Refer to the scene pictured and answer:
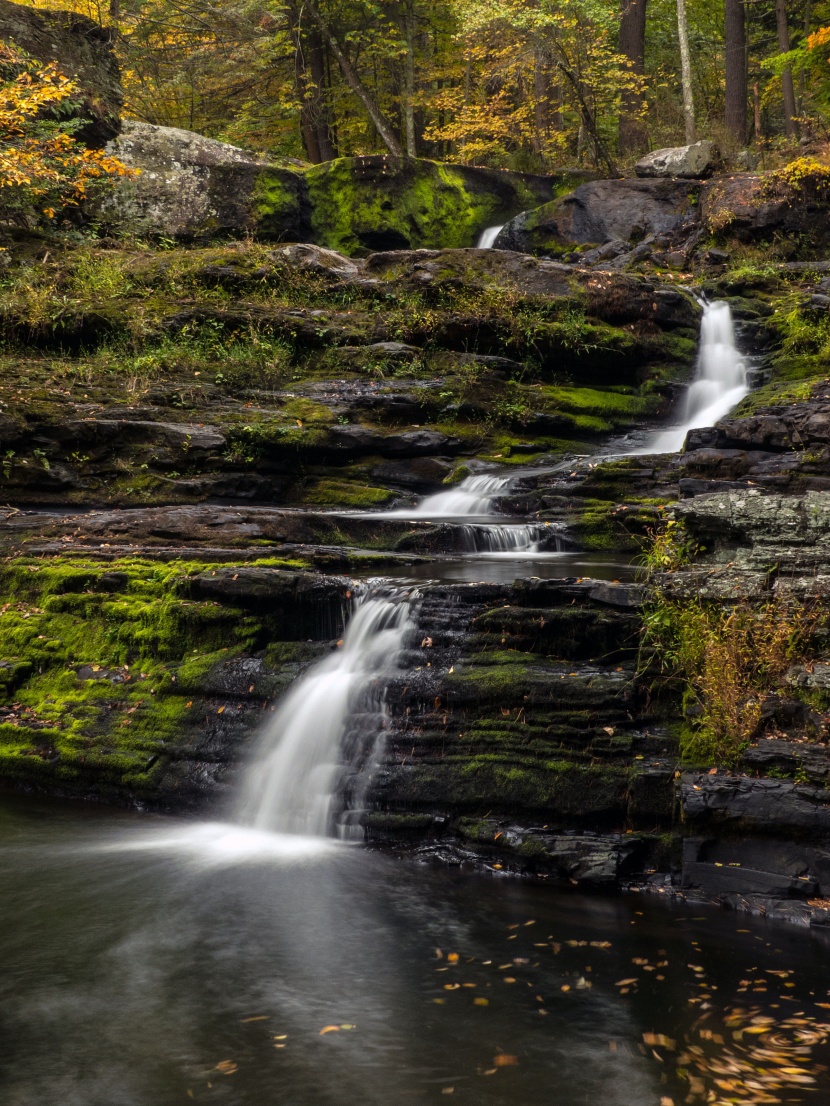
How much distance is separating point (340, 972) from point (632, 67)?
75.1 feet

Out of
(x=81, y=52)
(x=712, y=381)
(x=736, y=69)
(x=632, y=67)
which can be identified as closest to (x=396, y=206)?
(x=81, y=52)

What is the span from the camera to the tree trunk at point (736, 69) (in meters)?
20.8

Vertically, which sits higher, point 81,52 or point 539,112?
point 539,112

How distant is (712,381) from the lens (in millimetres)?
13594

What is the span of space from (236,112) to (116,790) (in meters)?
22.0

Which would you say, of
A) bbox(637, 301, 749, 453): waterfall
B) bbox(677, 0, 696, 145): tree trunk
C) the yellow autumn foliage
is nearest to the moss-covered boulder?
the yellow autumn foliage

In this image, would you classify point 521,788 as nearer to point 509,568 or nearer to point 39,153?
point 509,568

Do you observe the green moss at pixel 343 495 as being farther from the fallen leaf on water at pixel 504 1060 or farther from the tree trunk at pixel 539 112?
the tree trunk at pixel 539 112

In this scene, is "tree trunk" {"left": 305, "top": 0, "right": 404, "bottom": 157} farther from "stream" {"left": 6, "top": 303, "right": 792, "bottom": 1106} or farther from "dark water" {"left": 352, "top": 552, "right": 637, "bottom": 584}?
"stream" {"left": 6, "top": 303, "right": 792, "bottom": 1106}

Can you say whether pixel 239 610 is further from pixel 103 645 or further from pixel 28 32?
pixel 28 32

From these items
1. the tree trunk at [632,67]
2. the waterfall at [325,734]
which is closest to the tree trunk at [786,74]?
the tree trunk at [632,67]

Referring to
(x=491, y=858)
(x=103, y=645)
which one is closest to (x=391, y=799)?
(x=491, y=858)

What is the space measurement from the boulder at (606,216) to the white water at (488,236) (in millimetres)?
232

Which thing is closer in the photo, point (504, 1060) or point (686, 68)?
point (504, 1060)
